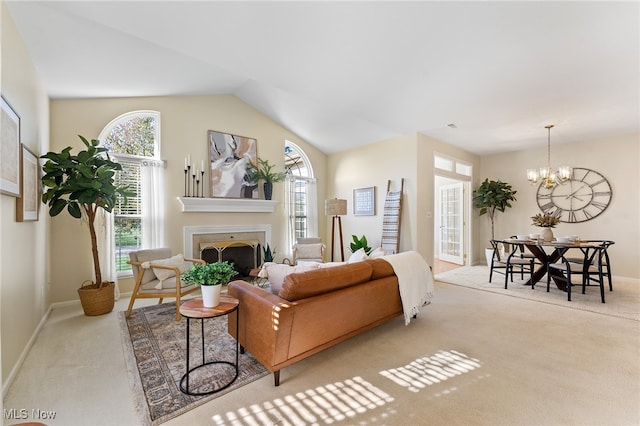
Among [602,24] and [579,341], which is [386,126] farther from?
[579,341]

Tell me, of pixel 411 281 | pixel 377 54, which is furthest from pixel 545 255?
pixel 377 54

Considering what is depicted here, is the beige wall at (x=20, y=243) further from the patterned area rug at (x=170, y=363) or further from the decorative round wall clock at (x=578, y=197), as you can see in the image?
the decorative round wall clock at (x=578, y=197)

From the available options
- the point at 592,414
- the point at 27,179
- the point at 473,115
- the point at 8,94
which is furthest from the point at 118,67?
the point at 592,414

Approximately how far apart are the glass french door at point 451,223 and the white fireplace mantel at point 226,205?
4373 millimetres

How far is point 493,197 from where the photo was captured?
20.1 ft

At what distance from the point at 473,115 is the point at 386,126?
53.1 inches

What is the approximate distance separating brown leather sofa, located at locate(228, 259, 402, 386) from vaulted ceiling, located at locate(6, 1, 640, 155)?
2.23m

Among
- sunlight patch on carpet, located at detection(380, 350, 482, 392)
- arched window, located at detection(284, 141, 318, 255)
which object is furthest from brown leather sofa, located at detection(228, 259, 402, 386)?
arched window, located at detection(284, 141, 318, 255)

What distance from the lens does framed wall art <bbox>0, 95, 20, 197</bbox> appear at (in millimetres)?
2008

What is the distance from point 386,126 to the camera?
497 cm

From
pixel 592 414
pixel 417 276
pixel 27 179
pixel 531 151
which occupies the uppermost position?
pixel 531 151

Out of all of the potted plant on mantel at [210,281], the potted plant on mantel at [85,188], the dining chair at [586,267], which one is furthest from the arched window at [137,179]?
the dining chair at [586,267]

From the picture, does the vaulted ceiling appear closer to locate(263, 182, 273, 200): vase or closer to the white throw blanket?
locate(263, 182, 273, 200): vase

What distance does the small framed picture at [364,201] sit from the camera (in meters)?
5.79
